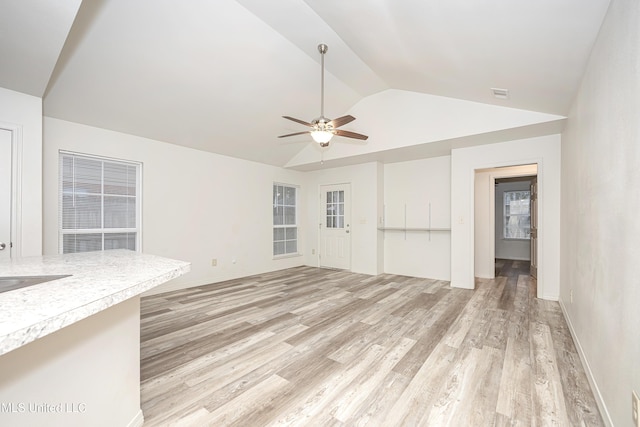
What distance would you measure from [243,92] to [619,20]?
3.70m

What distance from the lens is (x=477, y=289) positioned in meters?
4.64

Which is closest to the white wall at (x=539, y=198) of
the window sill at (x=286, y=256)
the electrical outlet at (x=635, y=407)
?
the electrical outlet at (x=635, y=407)

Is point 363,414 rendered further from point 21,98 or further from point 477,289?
point 21,98

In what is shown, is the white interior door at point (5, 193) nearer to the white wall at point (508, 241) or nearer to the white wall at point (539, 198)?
the white wall at point (539, 198)

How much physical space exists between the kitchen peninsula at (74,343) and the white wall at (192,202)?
2609 mm

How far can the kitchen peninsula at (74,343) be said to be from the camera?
0.86 meters

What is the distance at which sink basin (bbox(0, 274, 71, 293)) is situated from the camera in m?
1.10

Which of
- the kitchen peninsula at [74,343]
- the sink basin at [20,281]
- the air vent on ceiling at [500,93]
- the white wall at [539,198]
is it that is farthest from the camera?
the white wall at [539,198]

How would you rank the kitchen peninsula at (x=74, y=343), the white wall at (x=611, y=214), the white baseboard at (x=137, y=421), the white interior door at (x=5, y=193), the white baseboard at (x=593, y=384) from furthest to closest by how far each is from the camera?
the white interior door at (x=5, y=193)
the white baseboard at (x=593, y=384)
the white baseboard at (x=137, y=421)
the white wall at (x=611, y=214)
the kitchen peninsula at (x=74, y=343)

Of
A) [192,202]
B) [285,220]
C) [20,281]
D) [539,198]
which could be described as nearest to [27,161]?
[192,202]

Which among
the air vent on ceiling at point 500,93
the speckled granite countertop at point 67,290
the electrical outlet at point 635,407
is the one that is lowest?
the electrical outlet at point 635,407

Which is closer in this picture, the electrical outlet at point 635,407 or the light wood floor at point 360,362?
the electrical outlet at point 635,407

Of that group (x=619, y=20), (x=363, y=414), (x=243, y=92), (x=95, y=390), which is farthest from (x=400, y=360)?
(x=243, y=92)

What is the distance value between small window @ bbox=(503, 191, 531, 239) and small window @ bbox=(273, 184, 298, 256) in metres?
6.55
